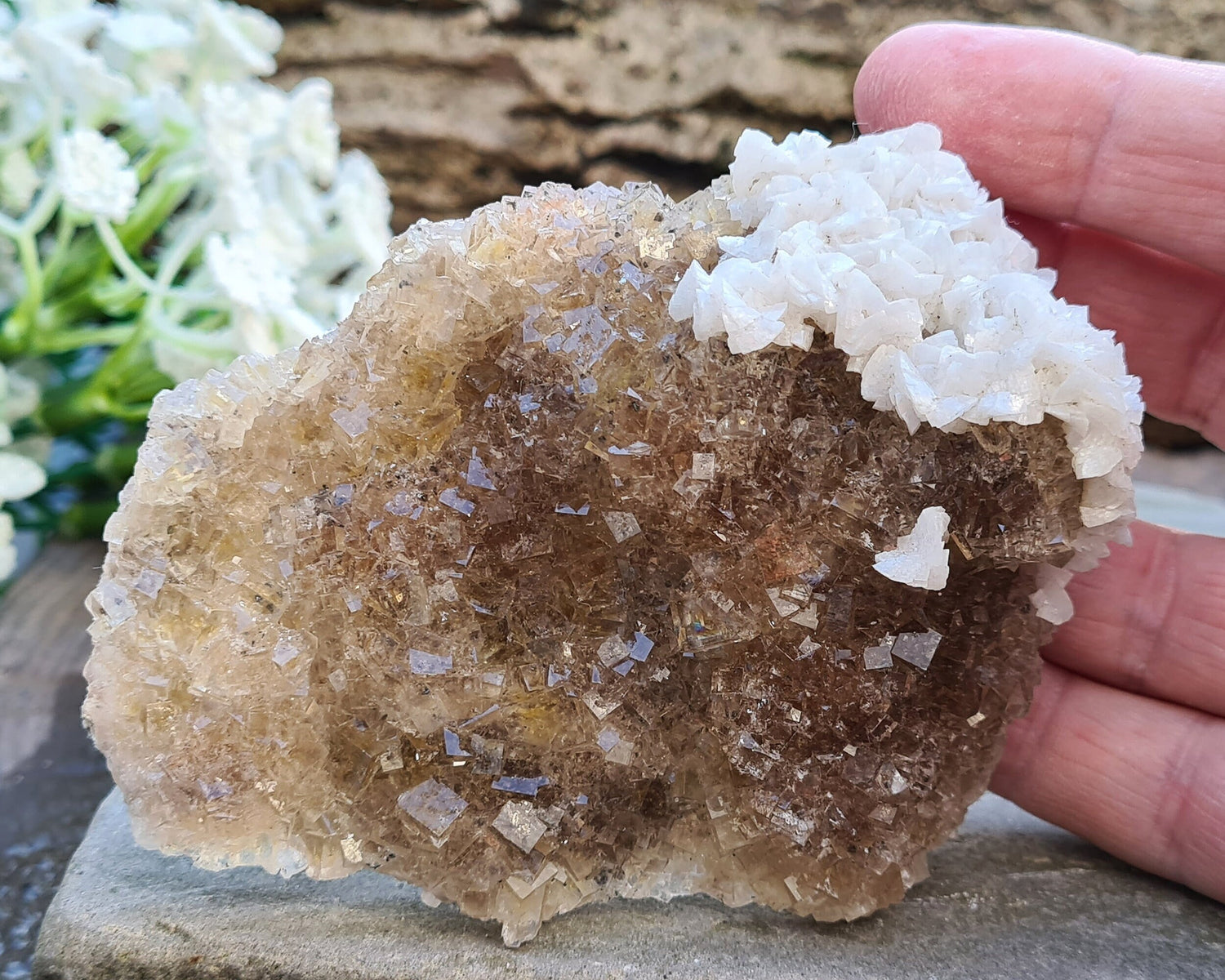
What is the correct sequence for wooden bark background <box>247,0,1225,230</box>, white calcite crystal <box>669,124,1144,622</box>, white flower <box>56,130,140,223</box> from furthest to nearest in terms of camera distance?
wooden bark background <box>247,0,1225,230</box> < white flower <box>56,130,140,223</box> < white calcite crystal <box>669,124,1144,622</box>

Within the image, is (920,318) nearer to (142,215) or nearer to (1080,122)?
(1080,122)

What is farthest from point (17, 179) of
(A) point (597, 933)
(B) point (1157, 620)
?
(B) point (1157, 620)

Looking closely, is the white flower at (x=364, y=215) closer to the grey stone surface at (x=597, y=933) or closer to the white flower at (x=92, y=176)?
the white flower at (x=92, y=176)

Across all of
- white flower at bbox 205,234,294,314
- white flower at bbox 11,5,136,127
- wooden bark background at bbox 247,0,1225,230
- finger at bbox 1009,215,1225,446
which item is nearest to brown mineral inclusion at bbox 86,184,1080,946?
finger at bbox 1009,215,1225,446

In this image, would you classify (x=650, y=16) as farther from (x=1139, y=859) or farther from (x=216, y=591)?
(x=1139, y=859)

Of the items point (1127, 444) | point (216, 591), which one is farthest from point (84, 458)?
point (1127, 444)

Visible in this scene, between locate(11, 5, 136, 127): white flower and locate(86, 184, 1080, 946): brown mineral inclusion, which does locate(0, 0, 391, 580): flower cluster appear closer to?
locate(11, 5, 136, 127): white flower

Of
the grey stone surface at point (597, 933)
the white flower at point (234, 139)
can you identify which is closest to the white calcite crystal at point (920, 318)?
the grey stone surface at point (597, 933)
